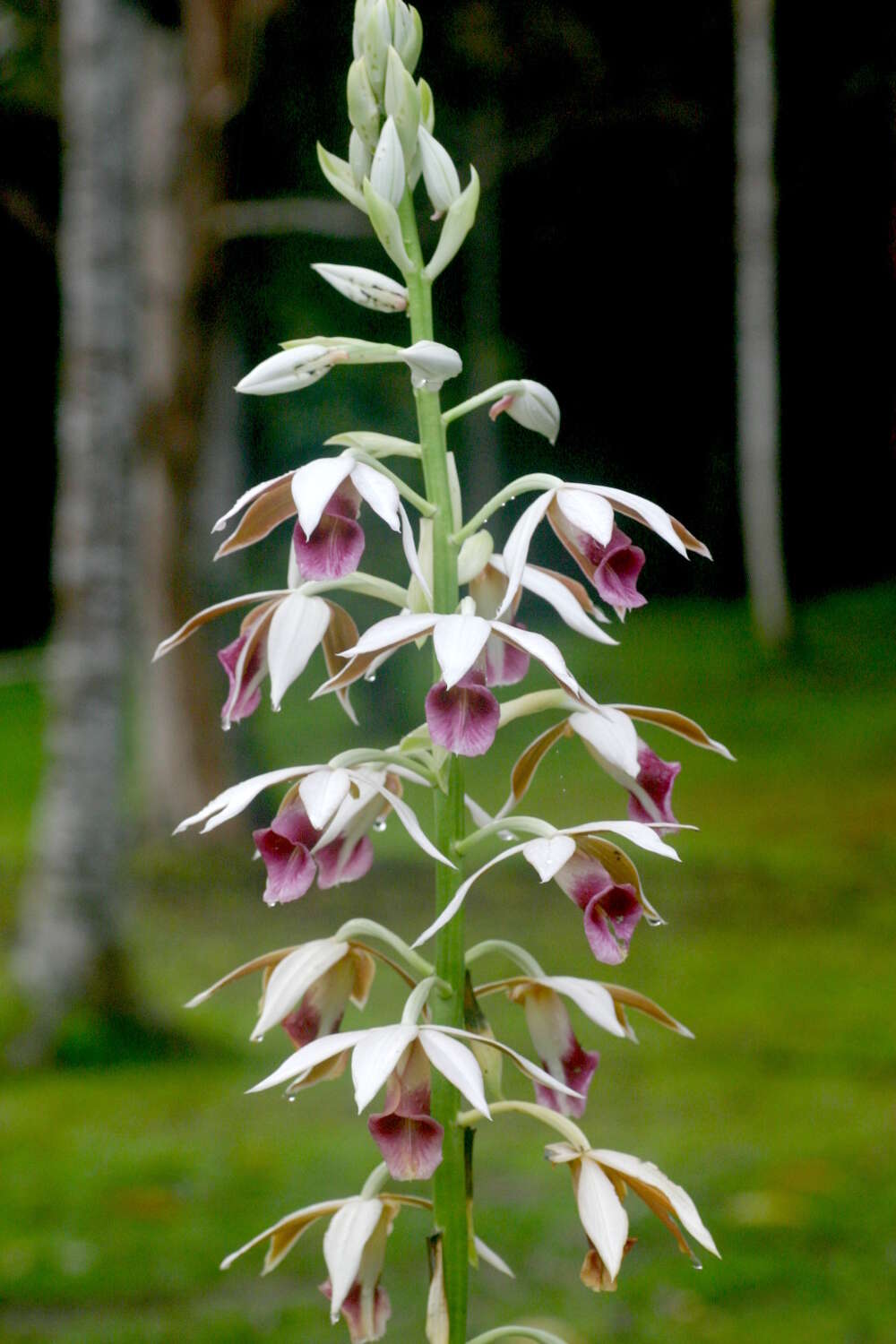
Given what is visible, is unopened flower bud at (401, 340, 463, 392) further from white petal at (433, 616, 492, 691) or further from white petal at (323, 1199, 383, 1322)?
white petal at (323, 1199, 383, 1322)

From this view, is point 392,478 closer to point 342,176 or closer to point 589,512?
point 589,512

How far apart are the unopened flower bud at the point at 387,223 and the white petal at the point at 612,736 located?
304mm

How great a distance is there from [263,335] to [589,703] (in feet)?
22.6

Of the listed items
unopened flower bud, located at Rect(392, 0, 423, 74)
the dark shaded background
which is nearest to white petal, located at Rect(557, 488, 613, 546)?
unopened flower bud, located at Rect(392, 0, 423, 74)

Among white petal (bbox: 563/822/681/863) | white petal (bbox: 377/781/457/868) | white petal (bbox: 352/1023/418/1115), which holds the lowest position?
white petal (bbox: 352/1023/418/1115)

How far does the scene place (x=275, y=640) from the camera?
0.93 m

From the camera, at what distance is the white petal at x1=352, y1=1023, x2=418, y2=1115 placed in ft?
2.54

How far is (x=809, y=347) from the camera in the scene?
6.13 metres

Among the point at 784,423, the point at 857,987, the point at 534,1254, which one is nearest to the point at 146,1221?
the point at 534,1254

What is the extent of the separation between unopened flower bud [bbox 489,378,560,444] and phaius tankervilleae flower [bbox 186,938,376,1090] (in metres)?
0.36

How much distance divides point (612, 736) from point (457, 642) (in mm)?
151

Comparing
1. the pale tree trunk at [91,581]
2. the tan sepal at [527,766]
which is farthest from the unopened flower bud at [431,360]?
the pale tree trunk at [91,581]

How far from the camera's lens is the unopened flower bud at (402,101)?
3.05ft

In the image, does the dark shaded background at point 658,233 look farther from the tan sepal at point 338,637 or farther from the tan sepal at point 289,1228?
the tan sepal at point 289,1228
